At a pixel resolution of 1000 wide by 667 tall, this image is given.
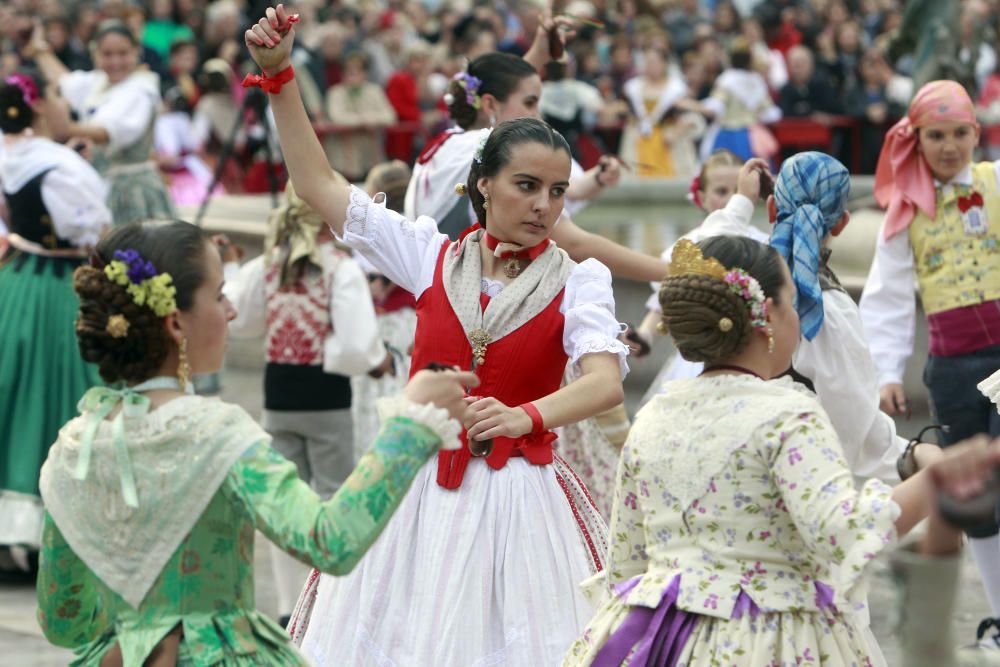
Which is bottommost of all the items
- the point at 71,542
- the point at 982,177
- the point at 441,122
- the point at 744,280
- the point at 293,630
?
the point at 293,630

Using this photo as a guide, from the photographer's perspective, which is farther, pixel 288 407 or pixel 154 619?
pixel 288 407

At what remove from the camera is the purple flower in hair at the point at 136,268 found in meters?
3.07

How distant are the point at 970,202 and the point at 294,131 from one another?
98.8 inches

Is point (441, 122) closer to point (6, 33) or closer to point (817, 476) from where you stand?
point (6, 33)

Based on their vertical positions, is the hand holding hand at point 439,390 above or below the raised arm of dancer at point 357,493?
above

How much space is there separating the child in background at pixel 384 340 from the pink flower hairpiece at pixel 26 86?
1.42 meters

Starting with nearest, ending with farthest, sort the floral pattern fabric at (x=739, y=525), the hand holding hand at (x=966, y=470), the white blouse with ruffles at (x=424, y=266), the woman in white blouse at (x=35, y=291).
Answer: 1. the hand holding hand at (x=966, y=470)
2. the floral pattern fabric at (x=739, y=525)
3. the white blouse with ruffles at (x=424, y=266)
4. the woman in white blouse at (x=35, y=291)

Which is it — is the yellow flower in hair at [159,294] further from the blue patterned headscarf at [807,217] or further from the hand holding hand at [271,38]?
the blue patterned headscarf at [807,217]

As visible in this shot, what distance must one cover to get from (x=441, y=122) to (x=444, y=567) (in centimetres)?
1234

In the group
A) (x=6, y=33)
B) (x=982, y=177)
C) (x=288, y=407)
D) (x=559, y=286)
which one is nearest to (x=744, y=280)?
(x=559, y=286)

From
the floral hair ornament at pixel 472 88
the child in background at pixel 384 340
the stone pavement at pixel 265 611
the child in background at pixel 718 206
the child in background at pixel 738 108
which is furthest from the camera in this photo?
the child in background at pixel 738 108

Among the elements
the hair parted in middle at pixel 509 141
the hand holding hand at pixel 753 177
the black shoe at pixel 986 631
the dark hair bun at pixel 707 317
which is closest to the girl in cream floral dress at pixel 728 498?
the dark hair bun at pixel 707 317

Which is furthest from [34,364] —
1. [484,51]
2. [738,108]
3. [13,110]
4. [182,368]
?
[738,108]

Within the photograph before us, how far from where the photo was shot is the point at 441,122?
16.1 m
